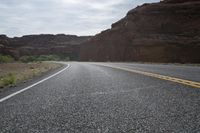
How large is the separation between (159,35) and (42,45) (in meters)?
107

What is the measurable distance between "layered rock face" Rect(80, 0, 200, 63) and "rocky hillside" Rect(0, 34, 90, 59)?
63374 millimetres

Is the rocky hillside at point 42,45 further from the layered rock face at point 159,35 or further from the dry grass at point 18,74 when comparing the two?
the dry grass at point 18,74

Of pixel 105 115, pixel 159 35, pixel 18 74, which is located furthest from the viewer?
pixel 159 35

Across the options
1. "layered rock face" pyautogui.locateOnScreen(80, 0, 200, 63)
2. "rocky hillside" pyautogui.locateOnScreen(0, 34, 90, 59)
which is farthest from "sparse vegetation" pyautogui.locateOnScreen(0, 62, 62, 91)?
"rocky hillside" pyautogui.locateOnScreen(0, 34, 90, 59)

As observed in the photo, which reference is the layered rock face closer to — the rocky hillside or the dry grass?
the dry grass

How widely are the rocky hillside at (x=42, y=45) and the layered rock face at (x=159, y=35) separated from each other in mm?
Answer: 63374

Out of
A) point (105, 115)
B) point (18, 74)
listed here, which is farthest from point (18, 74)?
point (105, 115)

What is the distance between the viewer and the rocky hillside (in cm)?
15075

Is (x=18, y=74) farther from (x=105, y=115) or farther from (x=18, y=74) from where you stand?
(x=105, y=115)

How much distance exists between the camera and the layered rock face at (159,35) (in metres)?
62.5

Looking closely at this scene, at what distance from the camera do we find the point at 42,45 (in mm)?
166125

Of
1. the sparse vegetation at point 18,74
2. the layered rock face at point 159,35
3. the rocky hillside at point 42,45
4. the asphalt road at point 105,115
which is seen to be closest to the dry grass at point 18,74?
the sparse vegetation at point 18,74

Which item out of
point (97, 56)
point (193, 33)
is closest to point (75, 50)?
point (97, 56)

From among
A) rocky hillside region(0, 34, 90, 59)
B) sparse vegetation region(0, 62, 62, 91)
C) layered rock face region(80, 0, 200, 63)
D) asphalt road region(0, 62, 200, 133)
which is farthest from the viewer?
rocky hillside region(0, 34, 90, 59)
